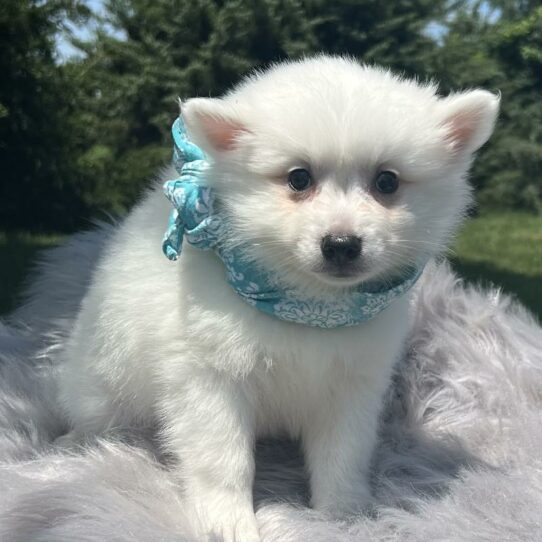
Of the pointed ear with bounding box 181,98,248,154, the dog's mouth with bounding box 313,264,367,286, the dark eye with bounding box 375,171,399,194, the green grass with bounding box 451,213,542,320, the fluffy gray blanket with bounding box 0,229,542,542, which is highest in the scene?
the pointed ear with bounding box 181,98,248,154

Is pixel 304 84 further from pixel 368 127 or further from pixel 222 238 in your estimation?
pixel 222 238

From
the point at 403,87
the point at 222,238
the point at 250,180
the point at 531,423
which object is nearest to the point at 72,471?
the point at 222,238

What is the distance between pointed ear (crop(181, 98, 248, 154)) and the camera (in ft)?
5.07

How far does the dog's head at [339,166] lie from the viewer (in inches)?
58.7

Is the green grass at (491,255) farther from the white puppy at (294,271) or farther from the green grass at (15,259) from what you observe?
the white puppy at (294,271)

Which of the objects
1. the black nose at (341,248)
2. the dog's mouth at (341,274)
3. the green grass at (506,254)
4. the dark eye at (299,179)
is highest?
the dark eye at (299,179)

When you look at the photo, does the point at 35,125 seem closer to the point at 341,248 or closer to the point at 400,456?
the point at 400,456

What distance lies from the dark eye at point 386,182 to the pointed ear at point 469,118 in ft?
0.54

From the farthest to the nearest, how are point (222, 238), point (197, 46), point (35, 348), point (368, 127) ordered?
point (197, 46)
point (35, 348)
point (222, 238)
point (368, 127)

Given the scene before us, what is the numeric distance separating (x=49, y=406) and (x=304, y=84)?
4.14 feet

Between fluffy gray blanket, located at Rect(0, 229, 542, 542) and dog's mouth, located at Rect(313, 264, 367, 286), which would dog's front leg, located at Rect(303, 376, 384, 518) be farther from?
dog's mouth, located at Rect(313, 264, 367, 286)

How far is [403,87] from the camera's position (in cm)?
166

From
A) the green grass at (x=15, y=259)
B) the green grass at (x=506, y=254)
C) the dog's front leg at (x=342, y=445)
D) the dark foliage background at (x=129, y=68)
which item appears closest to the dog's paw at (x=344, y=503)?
the dog's front leg at (x=342, y=445)

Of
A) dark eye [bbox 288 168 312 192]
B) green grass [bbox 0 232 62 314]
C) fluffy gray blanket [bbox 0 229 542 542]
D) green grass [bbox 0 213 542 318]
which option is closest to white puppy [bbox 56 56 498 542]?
dark eye [bbox 288 168 312 192]
